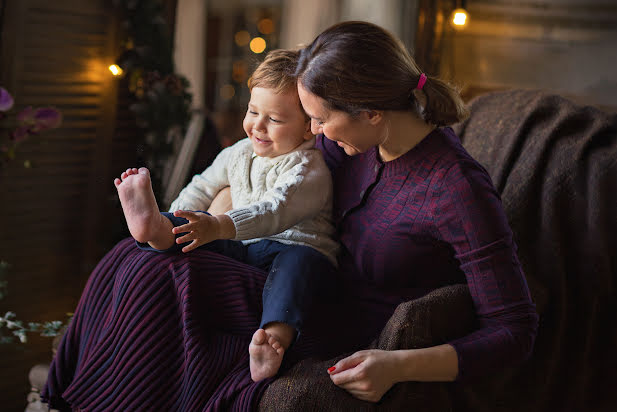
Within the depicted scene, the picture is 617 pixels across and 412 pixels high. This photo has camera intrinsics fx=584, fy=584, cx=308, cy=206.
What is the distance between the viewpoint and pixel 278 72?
1.27m

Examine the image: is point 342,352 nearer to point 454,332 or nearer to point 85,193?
point 454,332

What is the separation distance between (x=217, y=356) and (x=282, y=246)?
292mm

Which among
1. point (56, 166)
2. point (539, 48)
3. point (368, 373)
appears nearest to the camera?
point (368, 373)

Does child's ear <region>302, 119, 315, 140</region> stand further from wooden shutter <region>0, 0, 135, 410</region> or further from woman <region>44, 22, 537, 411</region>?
wooden shutter <region>0, 0, 135, 410</region>

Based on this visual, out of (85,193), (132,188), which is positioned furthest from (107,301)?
(85,193)

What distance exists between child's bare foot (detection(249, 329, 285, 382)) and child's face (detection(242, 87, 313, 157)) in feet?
1.49

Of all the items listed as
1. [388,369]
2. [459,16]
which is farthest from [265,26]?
[388,369]

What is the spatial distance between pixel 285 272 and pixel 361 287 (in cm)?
21

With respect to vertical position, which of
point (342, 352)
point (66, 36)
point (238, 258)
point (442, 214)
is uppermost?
point (66, 36)

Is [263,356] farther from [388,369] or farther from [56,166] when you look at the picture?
[56,166]

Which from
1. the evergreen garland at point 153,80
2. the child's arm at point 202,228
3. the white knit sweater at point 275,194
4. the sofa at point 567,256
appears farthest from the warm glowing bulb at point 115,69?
the sofa at point 567,256

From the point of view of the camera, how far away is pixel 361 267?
4.17ft

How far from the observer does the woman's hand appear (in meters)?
0.99

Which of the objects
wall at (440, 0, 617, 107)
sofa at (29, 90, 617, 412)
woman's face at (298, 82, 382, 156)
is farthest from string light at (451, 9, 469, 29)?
woman's face at (298, 82, 382, 156)
